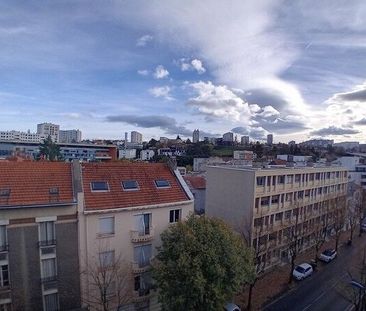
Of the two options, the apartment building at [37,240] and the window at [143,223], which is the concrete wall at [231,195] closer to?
the window at [143,223]

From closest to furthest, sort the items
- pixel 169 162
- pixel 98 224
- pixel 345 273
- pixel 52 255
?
pixel 52 255 < pixel 98 224 < pixel 169 162 < pixel 345 273

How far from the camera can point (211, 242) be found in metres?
24.6

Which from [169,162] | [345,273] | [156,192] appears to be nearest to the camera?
[156,192]

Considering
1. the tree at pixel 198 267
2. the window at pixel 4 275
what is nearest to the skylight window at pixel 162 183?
the tree at pixel 198 267

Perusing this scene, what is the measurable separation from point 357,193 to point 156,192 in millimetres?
55830

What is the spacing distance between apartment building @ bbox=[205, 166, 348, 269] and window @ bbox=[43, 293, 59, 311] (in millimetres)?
22944

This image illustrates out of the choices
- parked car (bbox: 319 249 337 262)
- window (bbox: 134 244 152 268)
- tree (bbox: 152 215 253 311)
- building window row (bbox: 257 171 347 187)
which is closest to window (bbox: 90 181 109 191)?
window (bbox: 134 244 152 268)

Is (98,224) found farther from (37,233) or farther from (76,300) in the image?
(76,300)

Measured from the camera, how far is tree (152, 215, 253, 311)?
23.1 m

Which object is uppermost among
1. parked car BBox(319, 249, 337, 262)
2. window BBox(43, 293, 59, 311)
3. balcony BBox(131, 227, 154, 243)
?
balcony BBox(131, 227, 154, 243)

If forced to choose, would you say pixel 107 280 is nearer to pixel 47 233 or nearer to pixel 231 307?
pixel 47 233

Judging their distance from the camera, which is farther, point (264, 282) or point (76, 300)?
point (264, 282)

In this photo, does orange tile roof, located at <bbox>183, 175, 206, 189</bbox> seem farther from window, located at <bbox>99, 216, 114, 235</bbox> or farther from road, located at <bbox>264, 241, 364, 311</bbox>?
window, located at <bbox>99, 216, 114, 235</bbox>

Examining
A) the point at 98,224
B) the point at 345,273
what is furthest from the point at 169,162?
the point at 345,273
